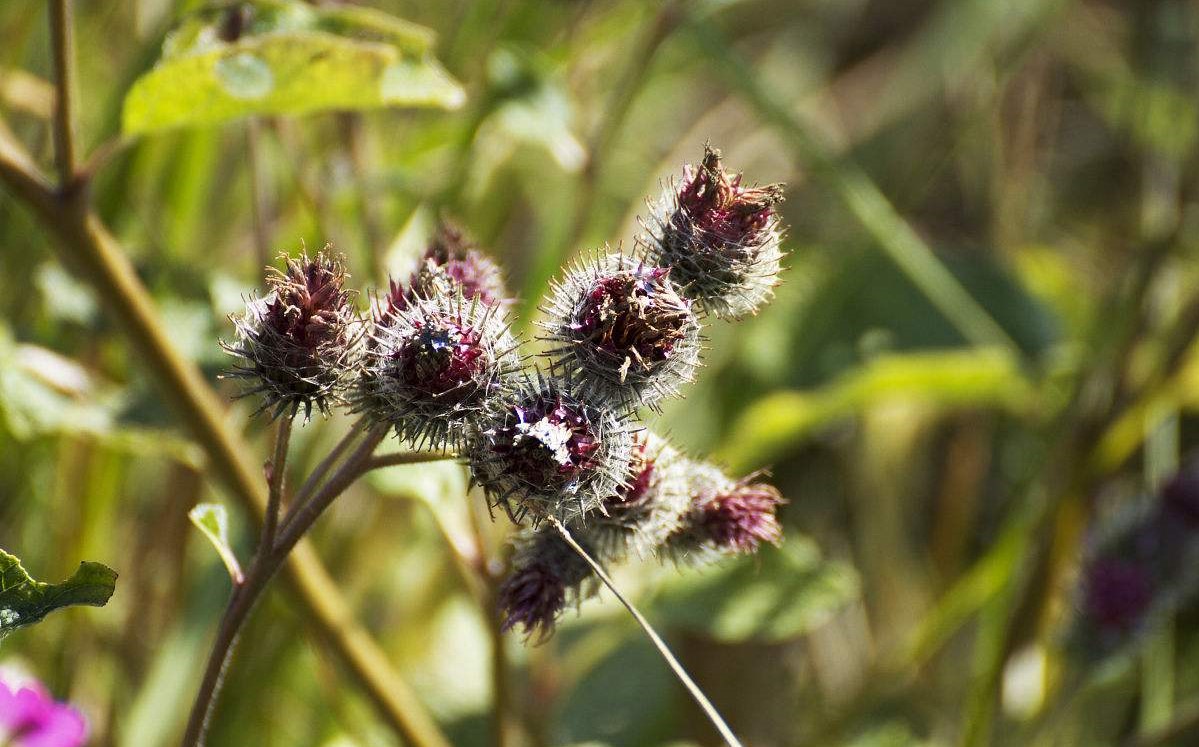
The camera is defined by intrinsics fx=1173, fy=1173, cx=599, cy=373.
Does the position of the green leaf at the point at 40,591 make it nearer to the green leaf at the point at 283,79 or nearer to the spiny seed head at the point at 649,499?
the spiny seed head at the point at 649,499

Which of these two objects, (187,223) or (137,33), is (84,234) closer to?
(187,223)

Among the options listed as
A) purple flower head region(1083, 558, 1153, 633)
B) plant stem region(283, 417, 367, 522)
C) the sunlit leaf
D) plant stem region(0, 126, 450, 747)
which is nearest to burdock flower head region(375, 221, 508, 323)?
plant stem region(283, 417, 367, 522)

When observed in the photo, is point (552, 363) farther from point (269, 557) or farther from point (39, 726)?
point (39, 726)

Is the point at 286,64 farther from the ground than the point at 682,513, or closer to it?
farther from the ground

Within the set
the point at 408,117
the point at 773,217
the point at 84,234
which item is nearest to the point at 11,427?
the point at 84,234

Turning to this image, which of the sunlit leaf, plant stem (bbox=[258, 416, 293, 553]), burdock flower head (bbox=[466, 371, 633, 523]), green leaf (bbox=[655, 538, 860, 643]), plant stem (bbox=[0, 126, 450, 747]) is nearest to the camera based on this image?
burdock flower head (bbox=[466, 371, 633, 523])

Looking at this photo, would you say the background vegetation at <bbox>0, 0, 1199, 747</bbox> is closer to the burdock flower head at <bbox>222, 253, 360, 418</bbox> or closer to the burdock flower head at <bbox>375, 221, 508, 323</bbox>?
the burdock flower head at <bbox>375, 221, 508, 323</bbox>
